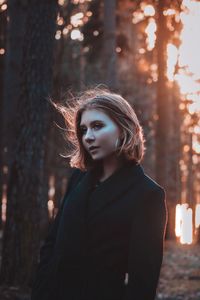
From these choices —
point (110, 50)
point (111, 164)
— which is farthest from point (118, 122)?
point (110, 50)

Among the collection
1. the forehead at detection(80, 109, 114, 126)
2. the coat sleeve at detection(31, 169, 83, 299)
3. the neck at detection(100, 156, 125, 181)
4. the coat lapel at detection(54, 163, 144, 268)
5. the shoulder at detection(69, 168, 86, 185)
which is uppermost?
the forehead at detection(80, 109, 114, 126)

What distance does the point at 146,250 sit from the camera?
3027 millimetres

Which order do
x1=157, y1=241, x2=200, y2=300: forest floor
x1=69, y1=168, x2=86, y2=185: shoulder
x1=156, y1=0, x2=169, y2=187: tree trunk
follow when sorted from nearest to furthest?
1. x1=69, y1=168, x2=86, y2=185: shoulder
2. x1=157, y1=241, x2=200, y2=300: forest floor
3. x1=156, y1=0, x2=169, y2=187: tree trunk

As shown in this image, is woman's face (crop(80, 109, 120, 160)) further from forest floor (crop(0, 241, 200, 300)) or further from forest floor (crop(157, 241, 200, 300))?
forest floor (crop(157, 241, 200, 300))

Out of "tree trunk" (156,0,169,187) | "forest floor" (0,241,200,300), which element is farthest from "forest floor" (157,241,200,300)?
"tree trunk" (156,0,169,187)

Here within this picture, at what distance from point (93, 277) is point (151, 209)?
550 millimetres

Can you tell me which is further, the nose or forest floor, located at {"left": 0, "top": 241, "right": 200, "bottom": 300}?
forest floor, located at {"left": 0, "top": 241, "right": 200, "bottom": 300}

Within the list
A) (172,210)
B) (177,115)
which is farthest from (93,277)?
(177,115)

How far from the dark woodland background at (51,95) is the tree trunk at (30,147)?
0.02 meters

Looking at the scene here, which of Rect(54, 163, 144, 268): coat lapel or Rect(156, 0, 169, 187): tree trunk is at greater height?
Rect(156, 0, 169, 187): tree trunk

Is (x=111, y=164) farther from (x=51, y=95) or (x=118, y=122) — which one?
(x=51, y=95)

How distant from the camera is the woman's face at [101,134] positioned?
3.33m

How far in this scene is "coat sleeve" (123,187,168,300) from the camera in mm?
2992

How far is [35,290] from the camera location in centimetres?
342
